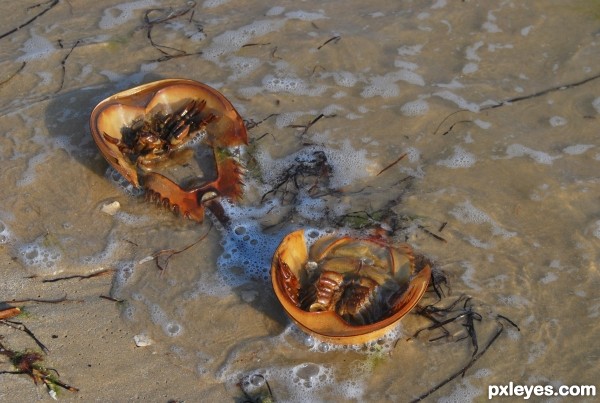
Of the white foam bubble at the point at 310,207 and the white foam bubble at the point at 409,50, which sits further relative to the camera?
the white foam bubble at the point at 409,50

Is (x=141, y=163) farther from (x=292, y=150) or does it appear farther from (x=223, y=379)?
(x=223, y=379)

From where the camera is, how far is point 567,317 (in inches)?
116

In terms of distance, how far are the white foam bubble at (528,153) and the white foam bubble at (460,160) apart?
23cm

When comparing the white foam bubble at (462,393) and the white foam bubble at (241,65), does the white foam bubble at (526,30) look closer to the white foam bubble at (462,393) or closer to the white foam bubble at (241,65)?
the white foam bubble at (241,65)

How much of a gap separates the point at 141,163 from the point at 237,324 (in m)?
1.19

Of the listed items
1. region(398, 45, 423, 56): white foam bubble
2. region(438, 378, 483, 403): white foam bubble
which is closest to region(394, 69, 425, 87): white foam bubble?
region(398, 45, 423, 56): white foam bubble

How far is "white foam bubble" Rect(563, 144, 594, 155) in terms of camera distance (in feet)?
12.2

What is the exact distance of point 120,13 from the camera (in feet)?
15.5

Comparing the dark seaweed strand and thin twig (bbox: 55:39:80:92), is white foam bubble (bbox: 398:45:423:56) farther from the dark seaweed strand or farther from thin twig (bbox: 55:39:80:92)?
the dark seaweed strand

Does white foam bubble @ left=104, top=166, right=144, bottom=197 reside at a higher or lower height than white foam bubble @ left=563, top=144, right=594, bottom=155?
higher

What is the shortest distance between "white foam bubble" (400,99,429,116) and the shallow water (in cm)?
2

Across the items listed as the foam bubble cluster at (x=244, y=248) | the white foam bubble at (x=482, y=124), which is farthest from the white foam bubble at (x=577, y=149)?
the foam bubble cluster at (x=244, y=248)

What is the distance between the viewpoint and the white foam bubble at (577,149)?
3.71 meters

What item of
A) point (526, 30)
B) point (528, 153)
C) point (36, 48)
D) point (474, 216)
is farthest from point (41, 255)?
point (526, 30)
